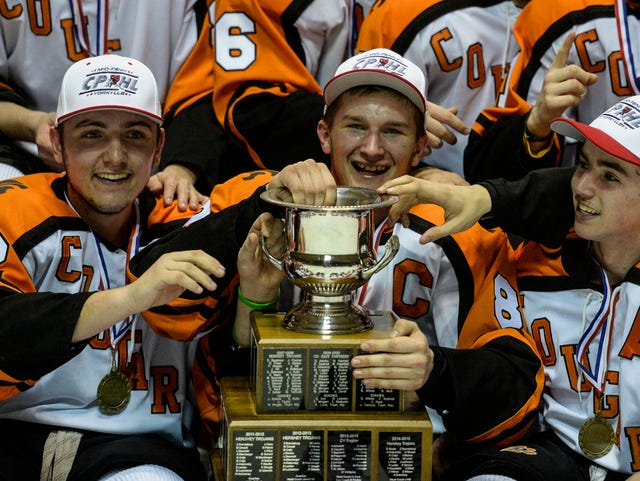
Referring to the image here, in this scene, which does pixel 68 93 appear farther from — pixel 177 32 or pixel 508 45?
pixel 508 45

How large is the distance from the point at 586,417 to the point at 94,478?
1.02m

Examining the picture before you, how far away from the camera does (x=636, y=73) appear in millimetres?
3137

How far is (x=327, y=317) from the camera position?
2.37m

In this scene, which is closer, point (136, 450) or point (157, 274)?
point (157, 274)

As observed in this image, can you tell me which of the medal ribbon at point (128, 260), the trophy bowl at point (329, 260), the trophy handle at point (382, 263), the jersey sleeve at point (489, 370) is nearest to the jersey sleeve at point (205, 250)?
the medal ribbon at point (128, 260)

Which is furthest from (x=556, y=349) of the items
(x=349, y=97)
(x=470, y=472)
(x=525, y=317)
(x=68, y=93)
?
(x=68, y=93)

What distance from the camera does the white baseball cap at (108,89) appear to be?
2.67 meters

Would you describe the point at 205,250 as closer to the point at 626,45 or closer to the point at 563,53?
the point at 563,53

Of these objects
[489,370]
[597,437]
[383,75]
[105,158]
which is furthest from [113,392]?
[597,437]

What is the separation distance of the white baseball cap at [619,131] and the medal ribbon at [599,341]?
0.27 m

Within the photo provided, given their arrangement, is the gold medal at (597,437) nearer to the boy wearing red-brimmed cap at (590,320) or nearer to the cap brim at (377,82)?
the boy wearing red-brimmed cap at (590,320)

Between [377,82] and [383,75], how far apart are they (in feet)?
0.12

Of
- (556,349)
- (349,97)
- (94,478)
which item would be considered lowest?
(94,478)

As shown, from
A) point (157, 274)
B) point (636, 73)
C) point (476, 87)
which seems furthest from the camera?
point (476, 87)
